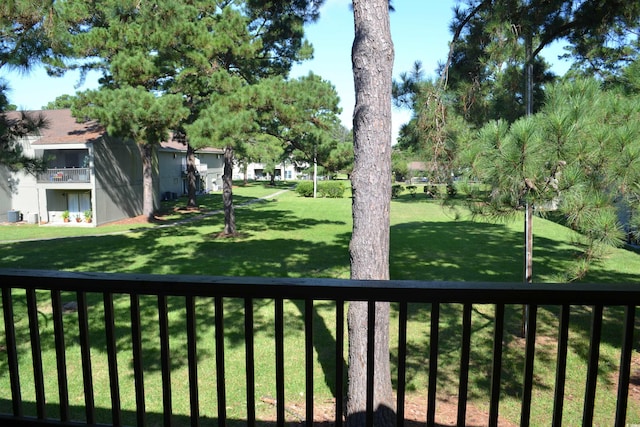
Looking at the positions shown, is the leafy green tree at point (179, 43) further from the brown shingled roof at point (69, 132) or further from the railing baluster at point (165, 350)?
the railing baluster at point (165, 350)

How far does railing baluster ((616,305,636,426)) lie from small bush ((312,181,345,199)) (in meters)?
36.8

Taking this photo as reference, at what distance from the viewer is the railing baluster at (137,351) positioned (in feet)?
6.25

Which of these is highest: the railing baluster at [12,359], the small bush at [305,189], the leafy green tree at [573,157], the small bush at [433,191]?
the leafy green tree at [573,157]

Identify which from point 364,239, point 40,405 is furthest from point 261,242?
point 40,405

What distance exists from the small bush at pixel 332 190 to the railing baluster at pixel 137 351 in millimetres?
36679

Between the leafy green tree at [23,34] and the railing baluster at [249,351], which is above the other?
the leafy green tree at [23,34]

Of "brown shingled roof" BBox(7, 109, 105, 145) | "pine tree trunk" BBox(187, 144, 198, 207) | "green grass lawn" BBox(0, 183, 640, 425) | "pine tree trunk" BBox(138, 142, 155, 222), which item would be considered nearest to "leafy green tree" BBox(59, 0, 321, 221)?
"green grass lawn" BBox(0, 183, 640, 425)

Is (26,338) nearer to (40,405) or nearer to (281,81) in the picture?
(40,405)

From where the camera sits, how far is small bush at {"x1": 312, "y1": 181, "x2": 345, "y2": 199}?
38.8m

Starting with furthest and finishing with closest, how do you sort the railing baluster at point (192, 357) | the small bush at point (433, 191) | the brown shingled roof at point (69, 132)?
the brown shingled roof at point (69, 132) < the small bush at point (433, 191) < the railing baluster at point (192, 357)

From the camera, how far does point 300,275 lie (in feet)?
34.4

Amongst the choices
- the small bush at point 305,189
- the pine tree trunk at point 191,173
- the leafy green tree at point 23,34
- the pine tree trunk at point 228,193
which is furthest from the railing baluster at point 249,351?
the small bush at point 305,189

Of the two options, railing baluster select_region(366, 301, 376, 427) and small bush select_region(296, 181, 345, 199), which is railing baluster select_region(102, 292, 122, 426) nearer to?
railing baluster select_region(366, 301, 376, 427)

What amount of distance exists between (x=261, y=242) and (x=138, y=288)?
1401 centimetres
